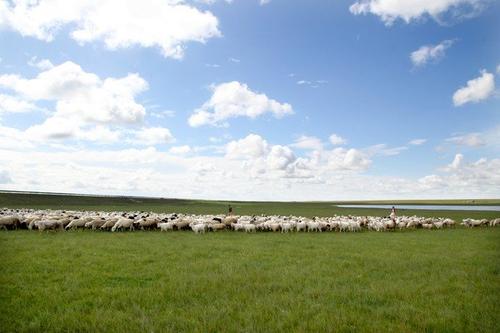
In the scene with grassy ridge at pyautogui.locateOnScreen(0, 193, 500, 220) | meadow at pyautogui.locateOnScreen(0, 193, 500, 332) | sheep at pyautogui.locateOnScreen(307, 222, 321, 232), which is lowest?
grassy ridge at pyautogui.locateOnScreen(0, 193, 500, 220)

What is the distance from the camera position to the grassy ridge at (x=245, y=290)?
772 cm

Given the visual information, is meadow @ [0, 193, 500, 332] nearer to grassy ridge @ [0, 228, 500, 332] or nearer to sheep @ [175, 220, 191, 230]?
grassy ridge @ [0, 228, 500, 332]

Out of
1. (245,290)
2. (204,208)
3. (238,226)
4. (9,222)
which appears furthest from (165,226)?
(204,208)

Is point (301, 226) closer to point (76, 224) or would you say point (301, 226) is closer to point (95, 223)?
point (95, 223)

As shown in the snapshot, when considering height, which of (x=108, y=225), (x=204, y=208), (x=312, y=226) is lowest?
(x=204, y=208)

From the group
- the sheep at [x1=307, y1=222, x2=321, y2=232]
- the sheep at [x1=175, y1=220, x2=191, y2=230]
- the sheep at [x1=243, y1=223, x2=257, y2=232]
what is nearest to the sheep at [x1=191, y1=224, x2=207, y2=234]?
the sheep at [x1=175, y1=220, x2=191, y2=230]

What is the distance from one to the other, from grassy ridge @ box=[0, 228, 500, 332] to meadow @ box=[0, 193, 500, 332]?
0.03m

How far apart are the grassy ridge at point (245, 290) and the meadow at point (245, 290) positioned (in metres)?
0.03

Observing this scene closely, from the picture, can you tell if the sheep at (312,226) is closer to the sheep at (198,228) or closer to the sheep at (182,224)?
the sheep at (198,228)

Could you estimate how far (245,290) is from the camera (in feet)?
33.2

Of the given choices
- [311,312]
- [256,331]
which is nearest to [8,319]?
[256,331]

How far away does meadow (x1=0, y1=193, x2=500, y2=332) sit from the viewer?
25.3 ft

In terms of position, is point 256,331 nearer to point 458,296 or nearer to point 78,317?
point 78,317

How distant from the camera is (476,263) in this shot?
14.8 meters
